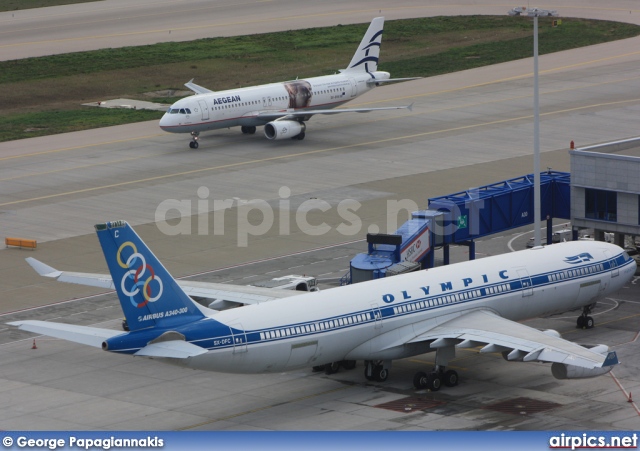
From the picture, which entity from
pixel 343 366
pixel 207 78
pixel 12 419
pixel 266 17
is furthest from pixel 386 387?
pixel 266 17

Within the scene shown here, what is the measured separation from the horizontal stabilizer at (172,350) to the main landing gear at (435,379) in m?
9.87

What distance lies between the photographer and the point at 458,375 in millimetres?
51750

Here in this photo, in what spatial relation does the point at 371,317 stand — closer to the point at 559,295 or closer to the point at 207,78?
the point at 559,295

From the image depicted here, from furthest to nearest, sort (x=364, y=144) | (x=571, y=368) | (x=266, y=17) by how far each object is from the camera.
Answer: (x=266, y=17)
(x=364, y=144)
(x=571, y=368)

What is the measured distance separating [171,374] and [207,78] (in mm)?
81906

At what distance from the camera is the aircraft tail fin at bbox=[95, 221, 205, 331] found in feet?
142

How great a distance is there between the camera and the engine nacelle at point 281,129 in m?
103

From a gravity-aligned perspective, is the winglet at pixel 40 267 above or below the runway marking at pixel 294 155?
above

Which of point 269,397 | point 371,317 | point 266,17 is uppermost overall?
point 266,17

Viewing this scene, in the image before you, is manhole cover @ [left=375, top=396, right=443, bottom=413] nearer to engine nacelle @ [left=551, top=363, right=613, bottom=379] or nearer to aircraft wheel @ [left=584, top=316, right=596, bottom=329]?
engine nacelle @ [left=551, top=363, right=613, bottom=379]

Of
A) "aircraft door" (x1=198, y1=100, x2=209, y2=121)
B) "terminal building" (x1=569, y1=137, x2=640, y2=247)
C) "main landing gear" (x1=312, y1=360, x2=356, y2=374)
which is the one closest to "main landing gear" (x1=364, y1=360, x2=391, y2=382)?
"main landing gear" (x1=312, y1=360, x2=356, y2=374)

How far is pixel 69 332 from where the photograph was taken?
43125 mm

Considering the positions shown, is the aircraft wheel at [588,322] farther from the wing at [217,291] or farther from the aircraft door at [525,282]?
the wing at [217,291]

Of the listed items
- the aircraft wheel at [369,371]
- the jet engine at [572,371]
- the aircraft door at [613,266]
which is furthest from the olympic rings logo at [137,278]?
the aircraft door at [613,266]
